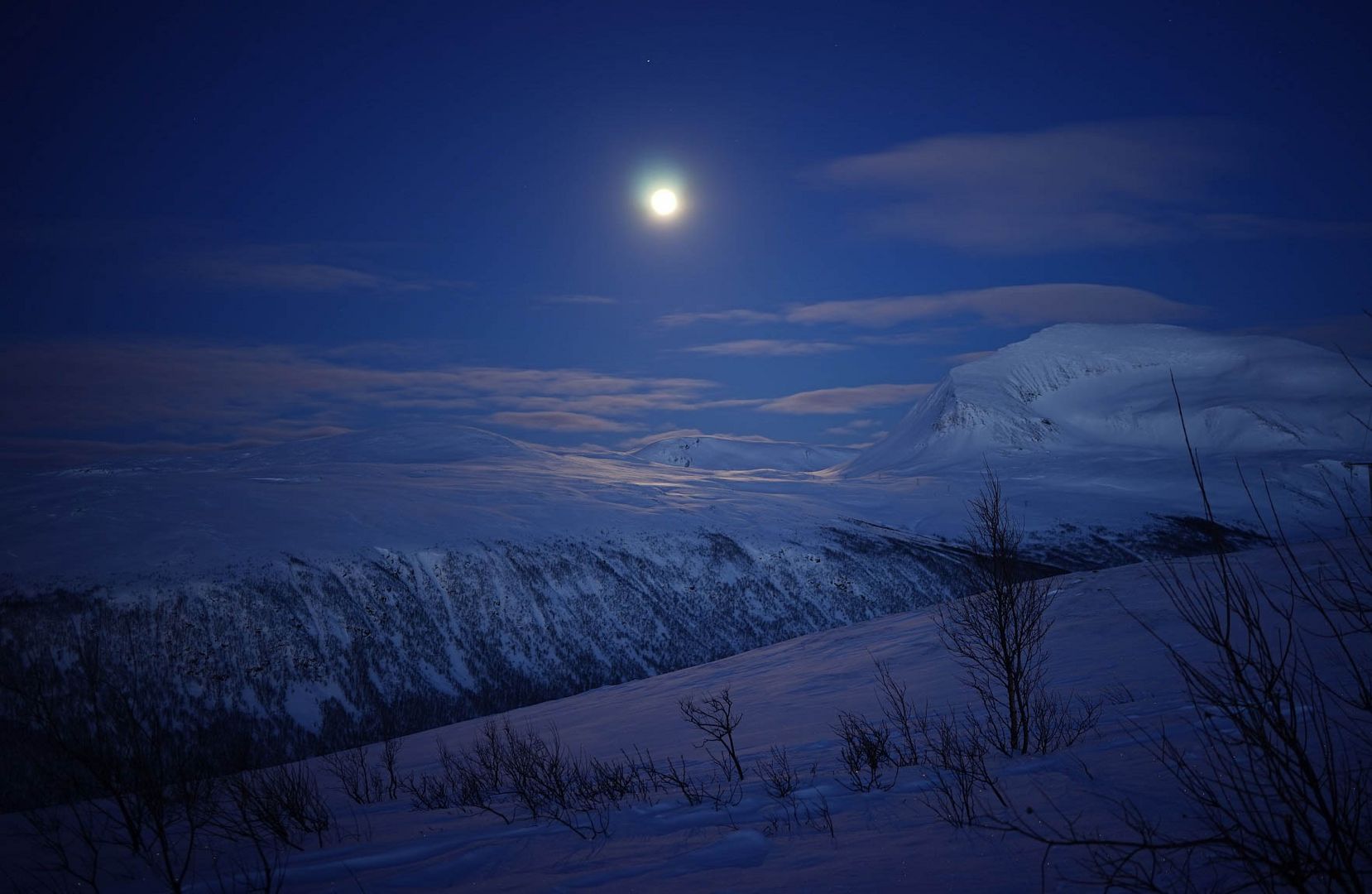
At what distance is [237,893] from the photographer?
1020 cm

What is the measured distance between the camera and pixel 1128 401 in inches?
6412

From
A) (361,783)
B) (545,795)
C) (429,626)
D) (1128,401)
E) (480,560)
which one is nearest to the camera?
(545,795)

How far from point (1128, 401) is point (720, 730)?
173m

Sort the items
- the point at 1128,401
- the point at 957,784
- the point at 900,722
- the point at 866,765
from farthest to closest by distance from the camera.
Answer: the point at 1128,401
the point at 900,722
the point at 866,765
the point at 957,784

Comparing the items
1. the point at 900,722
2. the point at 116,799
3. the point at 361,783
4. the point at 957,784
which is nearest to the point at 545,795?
the point at 116,799

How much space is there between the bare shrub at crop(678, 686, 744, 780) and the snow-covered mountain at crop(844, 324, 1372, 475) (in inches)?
4646

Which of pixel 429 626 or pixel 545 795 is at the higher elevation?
pixel 429 626

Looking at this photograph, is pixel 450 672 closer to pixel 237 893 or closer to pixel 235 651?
pixel 235 651

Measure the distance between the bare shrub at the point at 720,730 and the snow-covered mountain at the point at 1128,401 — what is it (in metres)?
118

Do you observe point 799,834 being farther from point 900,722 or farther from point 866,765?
point 900,722

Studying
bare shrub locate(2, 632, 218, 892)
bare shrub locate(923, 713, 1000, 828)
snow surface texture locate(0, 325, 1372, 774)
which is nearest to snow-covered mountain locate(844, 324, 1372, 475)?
snow surface texture locate(0, 325, 1372, 774)

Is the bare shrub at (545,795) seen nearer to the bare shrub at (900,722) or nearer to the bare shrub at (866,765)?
the bare shrub at (866,765)

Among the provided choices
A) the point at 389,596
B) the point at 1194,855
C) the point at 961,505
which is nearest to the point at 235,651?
the point at 389,596

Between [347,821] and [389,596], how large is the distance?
30.9m
